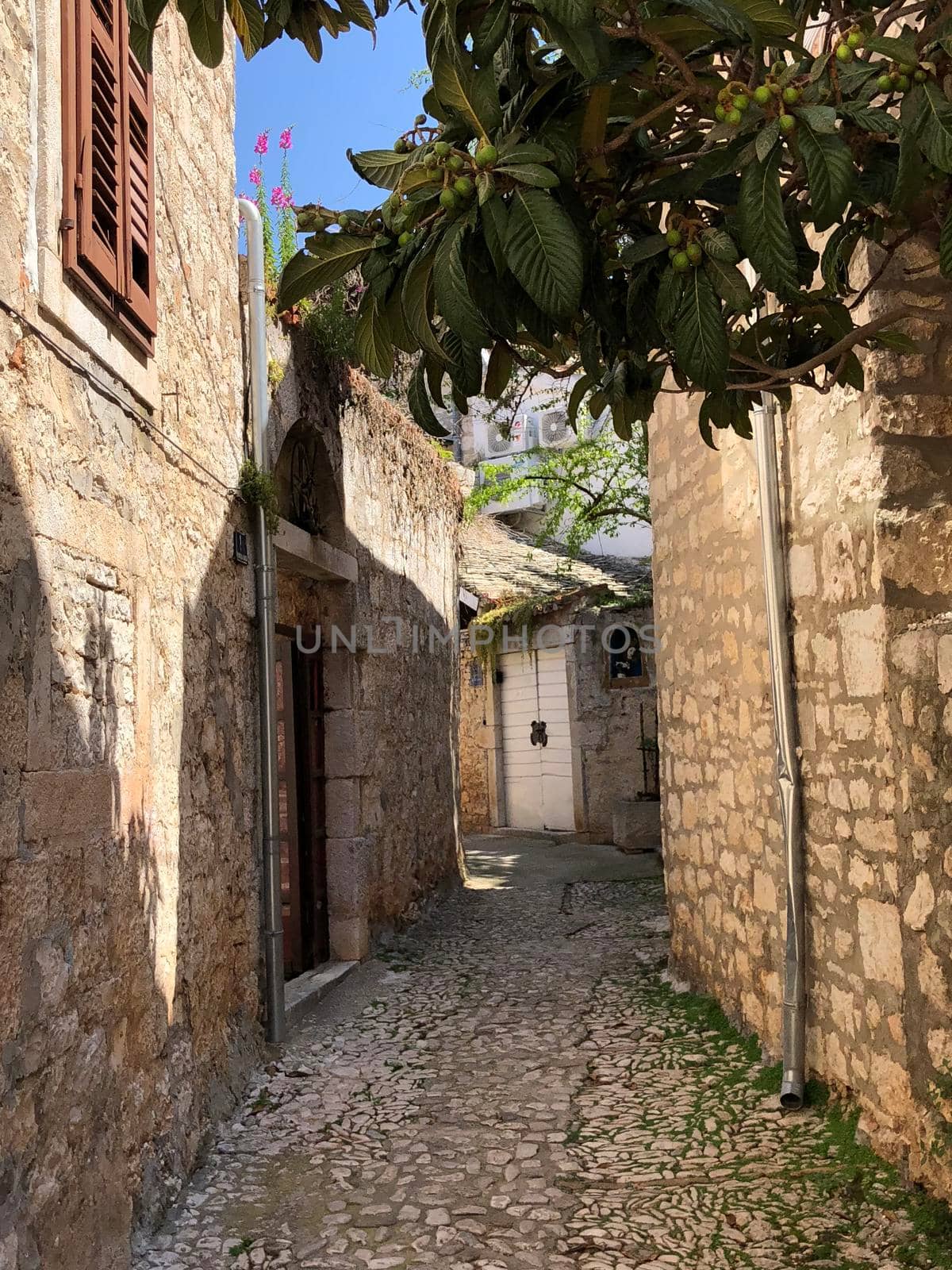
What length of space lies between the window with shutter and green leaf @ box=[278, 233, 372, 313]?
1231 millimetres

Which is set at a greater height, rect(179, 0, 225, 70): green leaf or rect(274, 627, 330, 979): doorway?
rect(179, 0, 225, 70): green leaf

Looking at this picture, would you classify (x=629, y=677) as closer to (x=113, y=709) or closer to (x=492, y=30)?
(x=113, y=709)

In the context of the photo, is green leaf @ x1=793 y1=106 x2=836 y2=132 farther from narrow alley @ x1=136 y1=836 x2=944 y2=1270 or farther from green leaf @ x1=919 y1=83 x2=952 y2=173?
narrow alley @ x1=136 y1=836 x2=944 y2=1270

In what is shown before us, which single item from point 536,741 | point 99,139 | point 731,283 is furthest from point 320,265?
point 536,741

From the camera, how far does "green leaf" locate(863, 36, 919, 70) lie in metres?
1.75

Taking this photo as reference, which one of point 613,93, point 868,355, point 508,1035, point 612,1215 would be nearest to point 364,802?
point 508,1035

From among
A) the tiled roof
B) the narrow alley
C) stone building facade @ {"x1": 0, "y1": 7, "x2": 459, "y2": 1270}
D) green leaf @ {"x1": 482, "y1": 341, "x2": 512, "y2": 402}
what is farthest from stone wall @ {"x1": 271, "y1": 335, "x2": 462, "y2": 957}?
the tiled roof

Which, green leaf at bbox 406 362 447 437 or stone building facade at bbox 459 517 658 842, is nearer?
green leaf at bbox 406 362 447 437

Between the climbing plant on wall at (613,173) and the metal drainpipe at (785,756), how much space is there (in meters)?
1.79

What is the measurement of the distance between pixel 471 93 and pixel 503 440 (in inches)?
748

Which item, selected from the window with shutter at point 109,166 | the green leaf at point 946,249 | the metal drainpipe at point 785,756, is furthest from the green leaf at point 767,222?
the metal drainpipe at point 785,756

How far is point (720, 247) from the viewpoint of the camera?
6.04ft

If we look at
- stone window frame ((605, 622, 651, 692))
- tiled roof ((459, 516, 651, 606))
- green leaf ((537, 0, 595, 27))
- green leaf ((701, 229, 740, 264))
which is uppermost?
tiled roof ((459, 516, 651, 606))

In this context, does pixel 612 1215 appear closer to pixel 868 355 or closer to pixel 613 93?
pixel 868 355
